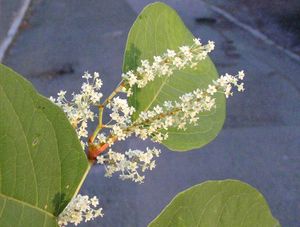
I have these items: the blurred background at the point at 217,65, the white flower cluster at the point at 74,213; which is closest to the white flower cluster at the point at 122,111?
the white flower cluster at the point at 74,213

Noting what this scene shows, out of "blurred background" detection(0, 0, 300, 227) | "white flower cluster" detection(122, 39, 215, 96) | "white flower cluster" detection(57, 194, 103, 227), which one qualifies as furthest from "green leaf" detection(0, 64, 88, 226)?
"blurred background" detection(0, 0, 300, 227)

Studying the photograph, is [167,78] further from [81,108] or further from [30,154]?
[30,154]

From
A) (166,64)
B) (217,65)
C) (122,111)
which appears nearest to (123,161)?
(122,111)

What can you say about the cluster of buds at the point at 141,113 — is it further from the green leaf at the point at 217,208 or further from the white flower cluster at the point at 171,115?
the green leaf at the point at 217,208

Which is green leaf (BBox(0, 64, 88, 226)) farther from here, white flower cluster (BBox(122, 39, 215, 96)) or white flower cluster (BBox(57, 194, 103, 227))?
white flower cluster (BBox(122, 39, 215, 96))

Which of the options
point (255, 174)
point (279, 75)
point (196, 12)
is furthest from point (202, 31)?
point (255, 174)
